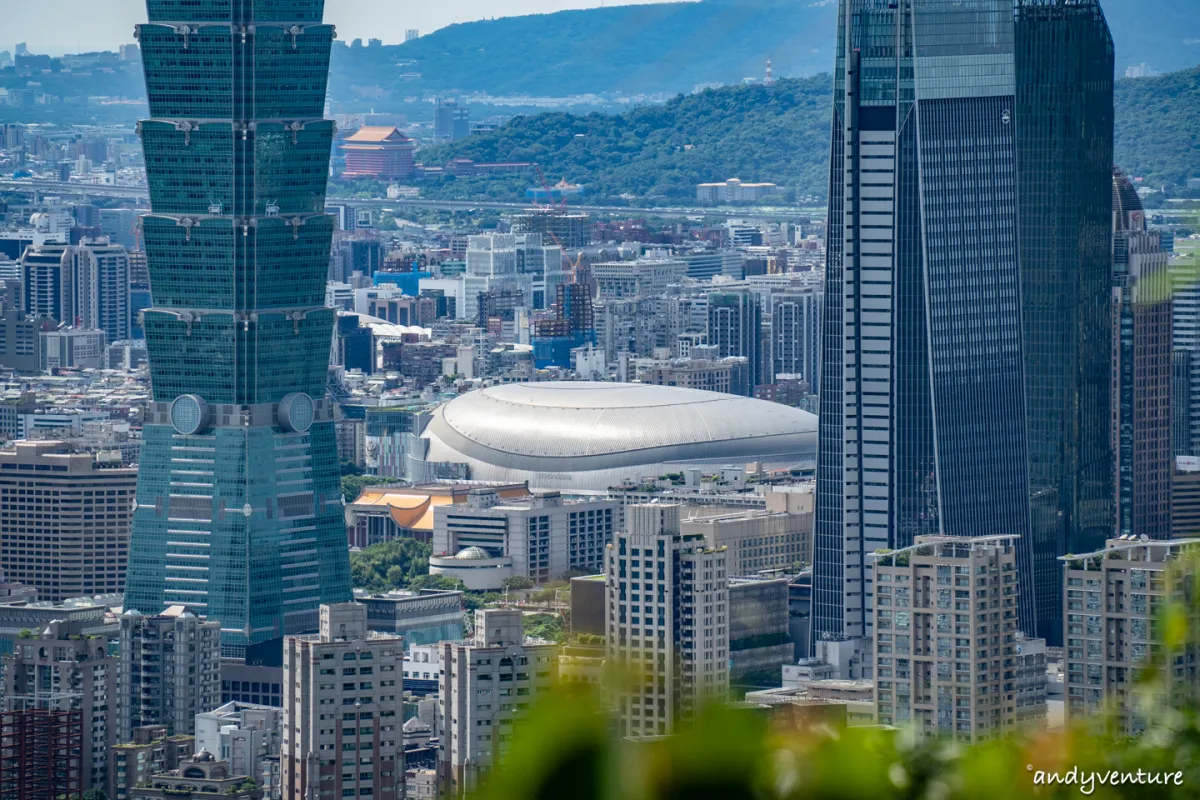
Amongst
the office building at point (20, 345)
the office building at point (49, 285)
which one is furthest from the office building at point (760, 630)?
the office building at point (49, 285)

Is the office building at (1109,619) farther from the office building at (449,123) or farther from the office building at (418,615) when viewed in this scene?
the office building at (449,123)

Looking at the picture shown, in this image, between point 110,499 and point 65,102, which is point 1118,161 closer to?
point 110,499

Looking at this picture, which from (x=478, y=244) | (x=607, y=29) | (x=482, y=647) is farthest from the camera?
(x=607, y=29)

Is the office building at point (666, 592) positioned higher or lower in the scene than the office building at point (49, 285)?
lower

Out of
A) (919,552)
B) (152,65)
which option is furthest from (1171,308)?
(919,552)

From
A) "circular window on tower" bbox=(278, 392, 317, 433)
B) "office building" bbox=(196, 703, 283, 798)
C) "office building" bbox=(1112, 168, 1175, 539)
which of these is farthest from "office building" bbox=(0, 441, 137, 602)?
"office building" bbox=(196, 703, 283, 798)

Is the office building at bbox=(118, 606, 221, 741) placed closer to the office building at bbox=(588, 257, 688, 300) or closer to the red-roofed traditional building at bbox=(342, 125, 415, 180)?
the office building at bbox=(588, 257, 688, 300)
